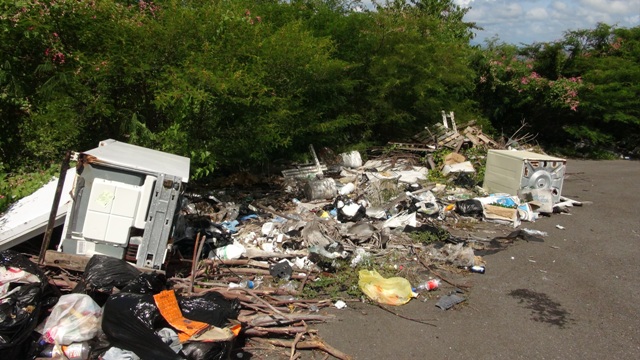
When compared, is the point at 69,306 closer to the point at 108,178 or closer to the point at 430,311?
the point at 108,178

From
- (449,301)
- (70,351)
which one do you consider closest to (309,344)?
(449,301)

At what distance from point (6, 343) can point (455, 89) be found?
12.6m

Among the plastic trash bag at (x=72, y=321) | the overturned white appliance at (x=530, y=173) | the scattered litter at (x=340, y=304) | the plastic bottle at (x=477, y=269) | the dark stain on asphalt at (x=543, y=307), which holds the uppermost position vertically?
the overturned white appliance at (x=530, y=173)

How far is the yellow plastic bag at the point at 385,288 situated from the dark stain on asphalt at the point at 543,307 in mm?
1188

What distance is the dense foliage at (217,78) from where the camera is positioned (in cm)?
624

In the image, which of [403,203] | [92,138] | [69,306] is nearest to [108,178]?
[69,306]

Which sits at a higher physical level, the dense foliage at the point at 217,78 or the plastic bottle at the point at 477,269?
the dense foliage at the point at 217,78

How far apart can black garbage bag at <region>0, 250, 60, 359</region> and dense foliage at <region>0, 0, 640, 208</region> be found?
2.68 metres

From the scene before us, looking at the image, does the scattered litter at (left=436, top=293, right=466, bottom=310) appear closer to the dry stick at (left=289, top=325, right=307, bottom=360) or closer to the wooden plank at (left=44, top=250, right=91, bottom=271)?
the dry stick at (left=289, top=325, right=307, bottom=360)

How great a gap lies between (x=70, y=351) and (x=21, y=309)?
1.50 feet

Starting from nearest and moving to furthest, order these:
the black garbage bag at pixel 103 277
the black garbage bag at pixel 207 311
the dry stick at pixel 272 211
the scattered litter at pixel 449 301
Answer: the black garbage bag at pixel 207 311, the black garbage bag at pixel 103 277, the scattered litter at pixel 449 301, the dry stick at pixel 272 211

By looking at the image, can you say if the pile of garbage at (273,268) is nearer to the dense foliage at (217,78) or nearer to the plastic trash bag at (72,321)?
the plastic trash bag at (72,321)

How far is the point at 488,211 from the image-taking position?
26.2 feet

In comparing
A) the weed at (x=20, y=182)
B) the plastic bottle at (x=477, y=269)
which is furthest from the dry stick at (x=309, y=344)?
the weed at (x=20, y=182)
